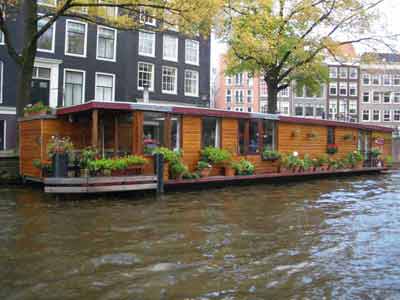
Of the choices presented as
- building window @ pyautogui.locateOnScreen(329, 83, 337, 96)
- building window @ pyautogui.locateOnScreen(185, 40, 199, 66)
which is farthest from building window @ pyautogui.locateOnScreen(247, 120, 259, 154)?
building window @ pyautogui.locateOnScreen(329, 83, 337, 96)

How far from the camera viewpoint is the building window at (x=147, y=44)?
28219 mm

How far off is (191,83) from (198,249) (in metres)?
25.1

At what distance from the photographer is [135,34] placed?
27625 millimetres

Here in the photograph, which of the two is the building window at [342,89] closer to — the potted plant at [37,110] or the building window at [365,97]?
the building window at [365,97]

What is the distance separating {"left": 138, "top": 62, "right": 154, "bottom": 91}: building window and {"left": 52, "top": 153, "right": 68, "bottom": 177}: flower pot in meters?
17.4

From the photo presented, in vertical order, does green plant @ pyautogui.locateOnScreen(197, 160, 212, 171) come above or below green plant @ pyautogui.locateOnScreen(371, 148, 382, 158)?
below

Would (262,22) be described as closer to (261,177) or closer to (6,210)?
(261,177)

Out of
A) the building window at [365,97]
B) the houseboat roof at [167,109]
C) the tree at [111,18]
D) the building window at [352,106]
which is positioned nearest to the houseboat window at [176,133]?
the houseboat roof at [167,109]

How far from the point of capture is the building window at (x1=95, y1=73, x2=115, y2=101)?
25.8m

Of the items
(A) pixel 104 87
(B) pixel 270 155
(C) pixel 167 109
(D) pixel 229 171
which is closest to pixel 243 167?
(D) pixel 229 171

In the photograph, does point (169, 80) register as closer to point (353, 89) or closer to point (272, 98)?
point (272, 98)

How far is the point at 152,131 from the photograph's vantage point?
12859 mm

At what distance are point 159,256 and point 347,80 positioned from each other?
2296 inches

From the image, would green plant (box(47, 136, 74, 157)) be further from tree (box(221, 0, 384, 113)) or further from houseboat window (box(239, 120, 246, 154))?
tree (box(221, 0, 384, 113))
